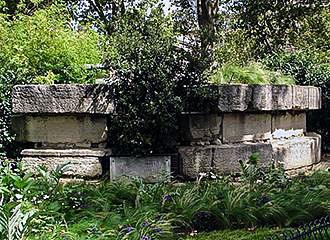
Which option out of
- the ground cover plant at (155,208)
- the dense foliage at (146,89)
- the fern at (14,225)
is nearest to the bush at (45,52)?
the dense foliage at (146,89)

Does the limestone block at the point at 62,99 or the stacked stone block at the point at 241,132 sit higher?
the limestone block at the point at 62,99

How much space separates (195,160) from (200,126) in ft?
1.46

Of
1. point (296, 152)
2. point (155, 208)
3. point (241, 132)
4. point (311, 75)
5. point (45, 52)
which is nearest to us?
point (155, 208)

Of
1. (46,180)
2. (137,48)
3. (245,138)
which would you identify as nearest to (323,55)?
(245,138)

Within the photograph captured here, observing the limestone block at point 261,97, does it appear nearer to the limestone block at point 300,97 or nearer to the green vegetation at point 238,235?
the limestone block at point 300,97

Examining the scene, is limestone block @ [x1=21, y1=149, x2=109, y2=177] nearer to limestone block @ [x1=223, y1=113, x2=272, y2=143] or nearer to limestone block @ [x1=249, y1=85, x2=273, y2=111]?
limestone block @ [x1=223, y1=113, x2=272, y2=143]

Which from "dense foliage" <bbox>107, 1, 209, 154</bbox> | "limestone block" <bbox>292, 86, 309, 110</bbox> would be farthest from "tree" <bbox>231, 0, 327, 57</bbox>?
"dense foliage" <bbox>107, 1, 209, 154</bbox>

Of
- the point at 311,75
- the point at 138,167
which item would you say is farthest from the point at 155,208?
the point at 311,75

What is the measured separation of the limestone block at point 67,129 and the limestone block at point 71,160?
144 mm

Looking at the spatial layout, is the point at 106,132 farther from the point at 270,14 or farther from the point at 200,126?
the point at 270,14

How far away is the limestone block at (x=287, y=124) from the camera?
6426 mm

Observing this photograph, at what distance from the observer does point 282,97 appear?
6156mm

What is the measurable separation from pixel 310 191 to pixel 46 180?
2.43 m

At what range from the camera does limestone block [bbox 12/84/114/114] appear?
535 centimetres
